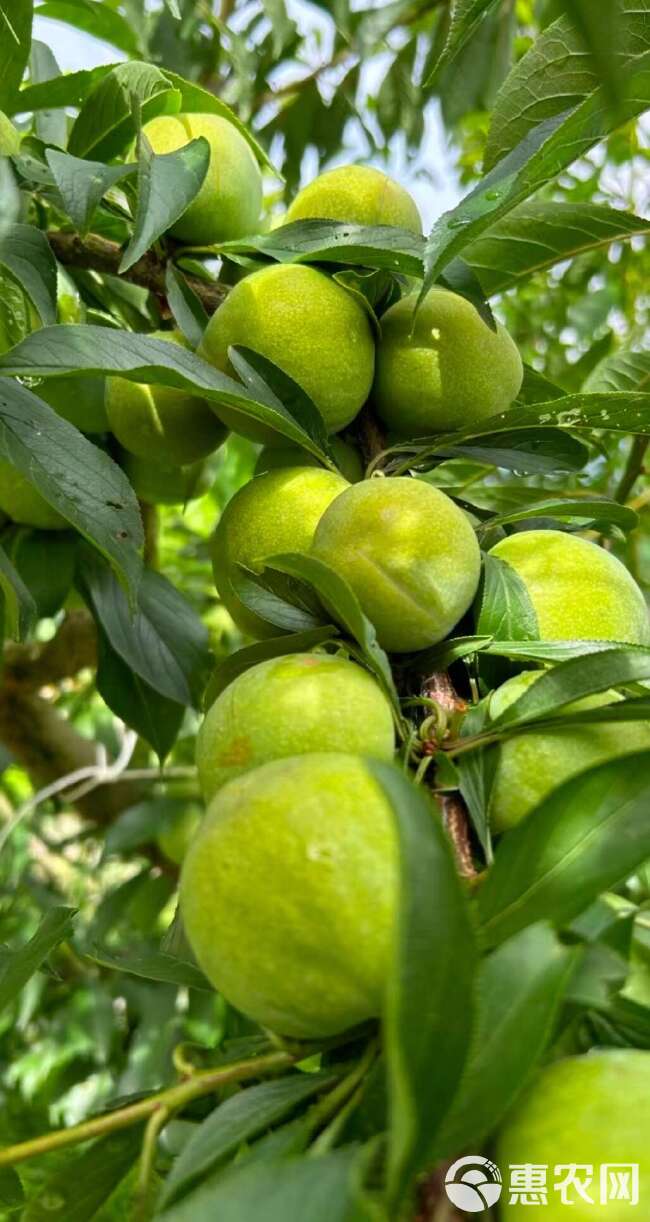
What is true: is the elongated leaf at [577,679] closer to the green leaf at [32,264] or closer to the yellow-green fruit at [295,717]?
the yellow-green fruit at [295,717]

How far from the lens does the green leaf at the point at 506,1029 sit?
36 cm

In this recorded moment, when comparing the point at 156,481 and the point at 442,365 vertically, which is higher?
the point at 442,365

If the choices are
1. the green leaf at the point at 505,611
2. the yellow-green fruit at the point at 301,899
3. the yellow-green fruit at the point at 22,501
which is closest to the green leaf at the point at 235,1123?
the yellow-green fruit at the point at 301,899

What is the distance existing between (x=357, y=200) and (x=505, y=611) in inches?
15.7

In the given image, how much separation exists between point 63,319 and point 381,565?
52cm

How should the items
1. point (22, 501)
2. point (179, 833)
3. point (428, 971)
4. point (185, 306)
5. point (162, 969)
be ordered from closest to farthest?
point (428, 971) < point (162, 969) < point (185, 306) < point (22, 501) < point (179, 833)

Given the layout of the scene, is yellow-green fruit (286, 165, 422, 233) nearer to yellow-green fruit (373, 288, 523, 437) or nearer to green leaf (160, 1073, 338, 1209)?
yellow-green fruit (373, 288, 523, 437)

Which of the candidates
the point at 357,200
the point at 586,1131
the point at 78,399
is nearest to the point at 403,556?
the point at 586,1131

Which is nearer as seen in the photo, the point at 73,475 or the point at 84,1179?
the point at 84,1179

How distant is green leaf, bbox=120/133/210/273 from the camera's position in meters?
0.69

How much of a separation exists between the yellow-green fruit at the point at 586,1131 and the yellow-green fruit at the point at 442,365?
468 mm

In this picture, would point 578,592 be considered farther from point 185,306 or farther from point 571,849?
point 185,306

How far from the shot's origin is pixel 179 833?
4.99ft

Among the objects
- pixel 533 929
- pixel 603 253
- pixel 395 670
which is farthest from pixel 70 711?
pixel 533 929
